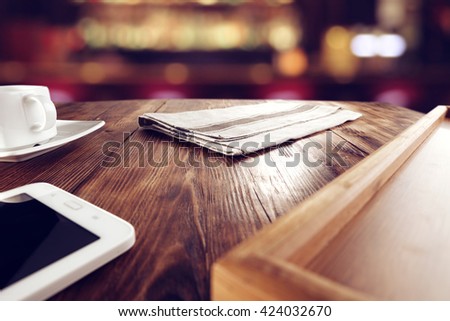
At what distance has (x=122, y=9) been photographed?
11.6 feet

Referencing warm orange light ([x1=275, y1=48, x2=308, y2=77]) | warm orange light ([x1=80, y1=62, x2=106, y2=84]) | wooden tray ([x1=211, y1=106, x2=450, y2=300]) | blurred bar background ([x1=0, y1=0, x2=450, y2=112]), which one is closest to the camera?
wooden tray ([x1=211, y1=106, x2=450, y2=300])

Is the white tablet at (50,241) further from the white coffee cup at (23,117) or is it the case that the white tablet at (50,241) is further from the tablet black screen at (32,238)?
the white coffee cup at (23,117)

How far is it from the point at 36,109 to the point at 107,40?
3.25m

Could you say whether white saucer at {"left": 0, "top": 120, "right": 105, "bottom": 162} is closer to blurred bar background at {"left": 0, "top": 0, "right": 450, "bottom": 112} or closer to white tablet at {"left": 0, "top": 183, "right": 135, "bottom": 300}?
white tablet at {"left": 0, "top": 183, "right": 135, "bottom": 300}

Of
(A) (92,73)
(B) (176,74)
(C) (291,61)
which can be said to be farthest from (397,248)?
(C) (291,61)

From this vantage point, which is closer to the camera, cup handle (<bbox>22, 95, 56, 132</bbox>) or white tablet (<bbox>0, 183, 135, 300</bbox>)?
white tablet (<bbox>0, 183, 135, 300</bbox>)

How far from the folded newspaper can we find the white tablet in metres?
0.29

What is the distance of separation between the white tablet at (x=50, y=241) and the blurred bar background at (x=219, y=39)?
2.83m

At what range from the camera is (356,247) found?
0.96 feet

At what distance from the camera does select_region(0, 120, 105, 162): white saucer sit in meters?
0.56

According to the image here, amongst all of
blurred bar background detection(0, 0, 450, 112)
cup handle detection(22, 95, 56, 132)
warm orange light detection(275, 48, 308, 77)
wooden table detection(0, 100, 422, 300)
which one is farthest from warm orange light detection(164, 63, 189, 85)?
cup handle detection(22, 95, 56, 132)

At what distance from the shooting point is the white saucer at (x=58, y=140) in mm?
557

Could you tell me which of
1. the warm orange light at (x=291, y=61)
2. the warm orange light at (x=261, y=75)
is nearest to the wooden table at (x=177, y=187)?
the warm orange light at (x=261, y=75)
